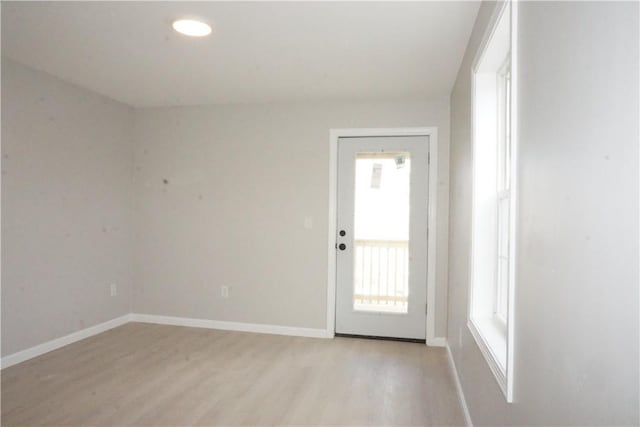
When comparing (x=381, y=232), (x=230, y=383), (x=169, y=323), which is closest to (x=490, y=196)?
(x=381, y=232)

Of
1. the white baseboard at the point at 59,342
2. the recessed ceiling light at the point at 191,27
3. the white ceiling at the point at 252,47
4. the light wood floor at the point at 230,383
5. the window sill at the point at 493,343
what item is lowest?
the light wood floor at the point at 230,383

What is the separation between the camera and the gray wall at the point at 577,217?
0.71 metres

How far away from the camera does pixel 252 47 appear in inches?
110

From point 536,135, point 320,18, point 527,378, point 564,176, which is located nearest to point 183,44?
point 320,18

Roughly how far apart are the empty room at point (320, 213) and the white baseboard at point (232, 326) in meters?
0.02

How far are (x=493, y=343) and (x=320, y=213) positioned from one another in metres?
2.43

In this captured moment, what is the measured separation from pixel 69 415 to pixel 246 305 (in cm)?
201

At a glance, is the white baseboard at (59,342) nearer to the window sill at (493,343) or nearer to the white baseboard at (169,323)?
the white baseboard at (169,323)

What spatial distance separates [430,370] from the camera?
3240 mm

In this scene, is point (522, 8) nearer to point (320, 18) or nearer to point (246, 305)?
point (320, 18)

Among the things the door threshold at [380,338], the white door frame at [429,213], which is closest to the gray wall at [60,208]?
the white door frame at [429,213]

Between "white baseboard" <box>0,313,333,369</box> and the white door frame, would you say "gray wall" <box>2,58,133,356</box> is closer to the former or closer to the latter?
"white baseboard" <box>0,313,333,369</box>

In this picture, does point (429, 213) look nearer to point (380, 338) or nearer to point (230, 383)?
point (380, 338)

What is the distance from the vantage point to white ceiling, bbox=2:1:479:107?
2.31 metres
